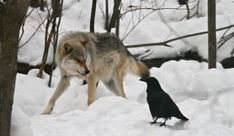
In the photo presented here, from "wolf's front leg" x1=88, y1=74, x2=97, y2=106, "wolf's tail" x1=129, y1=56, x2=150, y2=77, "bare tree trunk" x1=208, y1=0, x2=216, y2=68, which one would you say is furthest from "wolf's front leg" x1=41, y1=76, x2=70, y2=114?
"bare tree trunk" x1=208, y1=0, x2=216, y2=68

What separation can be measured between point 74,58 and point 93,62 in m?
0.53

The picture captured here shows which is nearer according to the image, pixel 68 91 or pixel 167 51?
pixel 68 91

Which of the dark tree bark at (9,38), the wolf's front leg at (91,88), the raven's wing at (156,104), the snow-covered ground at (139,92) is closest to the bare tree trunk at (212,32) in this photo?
the snow-covered ground at (139,92)

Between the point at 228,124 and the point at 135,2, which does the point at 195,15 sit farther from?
the point at 228,124

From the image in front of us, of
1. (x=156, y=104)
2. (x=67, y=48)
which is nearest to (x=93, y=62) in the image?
(x=67, y=48)

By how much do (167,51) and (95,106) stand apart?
241 inches

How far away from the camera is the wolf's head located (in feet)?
27.6

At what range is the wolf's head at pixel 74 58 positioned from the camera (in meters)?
8.41

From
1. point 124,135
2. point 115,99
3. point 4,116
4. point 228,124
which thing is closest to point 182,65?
point 115,99

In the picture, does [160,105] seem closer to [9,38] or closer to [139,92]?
[9,38]

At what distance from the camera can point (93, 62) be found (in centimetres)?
887

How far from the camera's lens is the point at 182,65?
9719 mm

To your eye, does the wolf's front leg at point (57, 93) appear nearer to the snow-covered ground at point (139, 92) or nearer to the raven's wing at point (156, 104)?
the snow-covered ground at point (139, 92)

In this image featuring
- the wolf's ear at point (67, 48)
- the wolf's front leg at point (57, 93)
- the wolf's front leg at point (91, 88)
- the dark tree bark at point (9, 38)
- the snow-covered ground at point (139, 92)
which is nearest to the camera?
the dark tree bark at point (9, 38)
